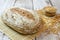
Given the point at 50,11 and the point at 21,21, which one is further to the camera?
the point at 50,11

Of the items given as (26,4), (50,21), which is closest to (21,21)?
(50,21)

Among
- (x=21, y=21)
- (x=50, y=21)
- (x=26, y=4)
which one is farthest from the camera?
(x=26, y=4)

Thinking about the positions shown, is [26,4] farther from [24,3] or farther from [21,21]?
[21,21]

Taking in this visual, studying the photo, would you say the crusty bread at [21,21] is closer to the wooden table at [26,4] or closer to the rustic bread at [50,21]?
the rustic bread at [50,21]

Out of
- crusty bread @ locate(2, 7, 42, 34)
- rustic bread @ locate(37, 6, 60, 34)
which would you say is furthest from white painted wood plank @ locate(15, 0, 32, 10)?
crusty bread @ locate(2, 7, 42, 34)

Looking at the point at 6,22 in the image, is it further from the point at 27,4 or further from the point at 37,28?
the point at 27,4

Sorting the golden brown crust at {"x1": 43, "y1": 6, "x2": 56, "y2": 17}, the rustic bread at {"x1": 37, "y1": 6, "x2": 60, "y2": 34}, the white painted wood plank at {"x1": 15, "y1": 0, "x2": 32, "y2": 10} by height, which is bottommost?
the rustic bread at {"x1": 37, "y1": 6, "x2": 60, "y2": 34}

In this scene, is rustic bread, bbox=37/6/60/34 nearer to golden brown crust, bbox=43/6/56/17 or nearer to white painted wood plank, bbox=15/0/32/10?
golden brown crust, bbox=43/6/56/17

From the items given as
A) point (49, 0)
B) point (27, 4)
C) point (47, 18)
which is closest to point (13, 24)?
point (47, 18)


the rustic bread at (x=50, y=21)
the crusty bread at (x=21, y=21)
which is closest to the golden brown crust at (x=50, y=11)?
the rustic bread at (x=50, y=21)
